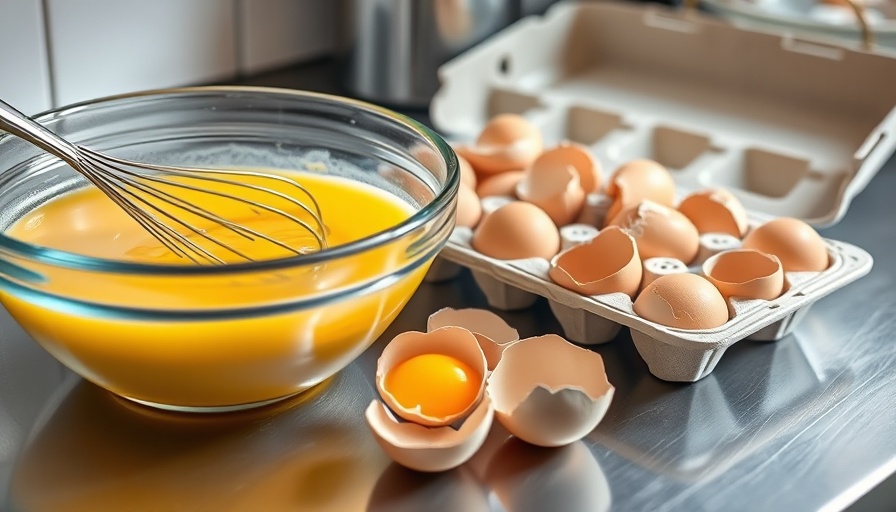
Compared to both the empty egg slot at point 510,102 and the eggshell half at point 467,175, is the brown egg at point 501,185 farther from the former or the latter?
the empty egg slot at point 510,102

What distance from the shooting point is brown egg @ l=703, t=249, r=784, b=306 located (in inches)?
35.3

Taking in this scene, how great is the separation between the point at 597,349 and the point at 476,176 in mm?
276

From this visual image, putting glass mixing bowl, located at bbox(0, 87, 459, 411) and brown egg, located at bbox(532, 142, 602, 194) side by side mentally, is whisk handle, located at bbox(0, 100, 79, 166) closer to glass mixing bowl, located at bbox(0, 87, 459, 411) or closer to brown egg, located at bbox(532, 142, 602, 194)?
glass mixing bowl, located at bbox(0, 87, 459, 411)

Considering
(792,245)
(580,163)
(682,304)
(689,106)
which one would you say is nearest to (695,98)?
(689,106)

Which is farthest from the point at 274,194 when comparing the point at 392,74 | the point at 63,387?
the point at 392,74

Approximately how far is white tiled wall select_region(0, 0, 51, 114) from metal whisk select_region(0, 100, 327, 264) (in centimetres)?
33

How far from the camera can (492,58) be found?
1.38m

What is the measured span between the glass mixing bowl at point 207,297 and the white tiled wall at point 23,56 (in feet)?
0.99

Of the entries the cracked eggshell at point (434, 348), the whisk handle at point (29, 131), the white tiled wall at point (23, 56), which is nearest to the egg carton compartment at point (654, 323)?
the cracked eggshell at point (434, 348)

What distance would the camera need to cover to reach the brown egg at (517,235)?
0.95 meters

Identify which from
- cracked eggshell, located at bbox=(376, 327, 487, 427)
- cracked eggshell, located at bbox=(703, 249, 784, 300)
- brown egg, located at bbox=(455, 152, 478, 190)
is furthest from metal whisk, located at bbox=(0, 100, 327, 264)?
cracked eggshell, located at bbox=(703, 249, 784, 300)

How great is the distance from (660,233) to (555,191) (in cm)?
12

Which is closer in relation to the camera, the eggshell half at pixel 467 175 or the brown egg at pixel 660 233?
the brown egg at pixel 660 233

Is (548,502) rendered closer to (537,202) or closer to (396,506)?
(396,506)
